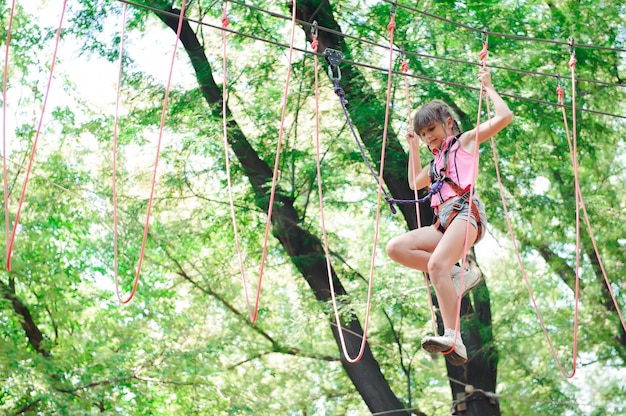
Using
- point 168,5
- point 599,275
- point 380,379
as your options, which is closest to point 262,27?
point 168,5

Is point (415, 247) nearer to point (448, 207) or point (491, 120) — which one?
point (448, 207)

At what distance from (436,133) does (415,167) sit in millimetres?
280

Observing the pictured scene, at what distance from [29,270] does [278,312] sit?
261 centimetres

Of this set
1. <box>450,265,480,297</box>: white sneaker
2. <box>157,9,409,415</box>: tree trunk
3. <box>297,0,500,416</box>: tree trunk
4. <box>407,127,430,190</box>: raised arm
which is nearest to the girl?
<box>450,265,480,297</box>: white sneaker

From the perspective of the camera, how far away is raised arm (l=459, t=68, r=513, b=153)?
10.6ft

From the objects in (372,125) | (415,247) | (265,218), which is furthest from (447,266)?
(265,218)

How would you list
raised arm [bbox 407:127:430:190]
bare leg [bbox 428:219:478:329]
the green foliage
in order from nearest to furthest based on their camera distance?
bare leg [bbox 428:219:478:329], raised arm [bbox 407:127:430:190], the green foliage

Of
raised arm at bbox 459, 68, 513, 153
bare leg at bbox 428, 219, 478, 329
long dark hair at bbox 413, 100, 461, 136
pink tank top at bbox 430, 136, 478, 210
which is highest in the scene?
long dark hair at bbox 413, 100, 461, 136

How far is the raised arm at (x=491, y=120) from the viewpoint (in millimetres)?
3229

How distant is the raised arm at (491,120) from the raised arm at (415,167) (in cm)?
27

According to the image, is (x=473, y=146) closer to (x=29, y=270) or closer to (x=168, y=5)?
(x=168, y=5)

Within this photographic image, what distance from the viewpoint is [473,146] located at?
3.40m

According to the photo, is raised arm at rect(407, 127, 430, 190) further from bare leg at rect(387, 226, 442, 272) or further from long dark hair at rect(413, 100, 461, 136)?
bare leg at rect(387, 226, 442, 272)

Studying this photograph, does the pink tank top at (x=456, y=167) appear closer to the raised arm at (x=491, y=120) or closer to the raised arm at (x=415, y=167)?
the raised arm at (x=491, y=120)
